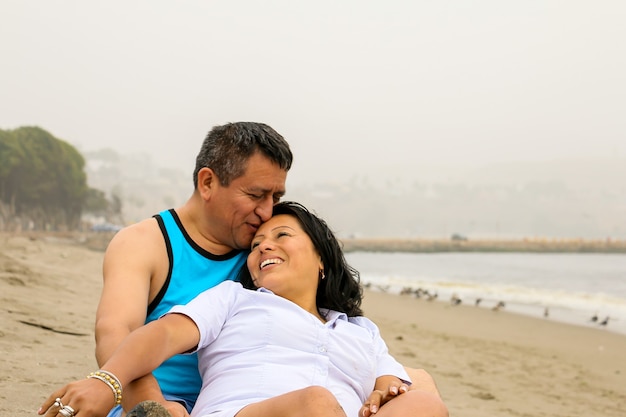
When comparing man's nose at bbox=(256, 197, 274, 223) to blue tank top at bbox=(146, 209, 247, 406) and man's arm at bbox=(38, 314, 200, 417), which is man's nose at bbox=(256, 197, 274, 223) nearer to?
blue tank top at bbox=(146, 209, 247, 406)

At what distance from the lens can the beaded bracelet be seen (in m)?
1.78

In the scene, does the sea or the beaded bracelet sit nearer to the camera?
the beaded bracelet

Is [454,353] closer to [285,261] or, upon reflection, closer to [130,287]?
[285,261]

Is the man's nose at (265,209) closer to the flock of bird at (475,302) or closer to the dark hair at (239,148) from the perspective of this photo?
the dark hair at (239,148)

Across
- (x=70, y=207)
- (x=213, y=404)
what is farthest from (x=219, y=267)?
(x=70, y=207)

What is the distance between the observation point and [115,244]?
230 cm

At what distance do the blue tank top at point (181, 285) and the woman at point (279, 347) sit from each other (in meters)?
0.14

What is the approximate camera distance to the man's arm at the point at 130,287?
195cm

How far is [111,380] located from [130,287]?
44 centimetres

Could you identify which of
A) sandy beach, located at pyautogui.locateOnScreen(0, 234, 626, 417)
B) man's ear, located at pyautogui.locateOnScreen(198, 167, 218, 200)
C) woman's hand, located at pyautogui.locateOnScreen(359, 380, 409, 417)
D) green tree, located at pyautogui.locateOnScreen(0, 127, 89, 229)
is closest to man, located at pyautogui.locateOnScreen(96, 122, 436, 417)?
man's ear, located at pyautogui.locateOnScreen(198, 167, 218, 200)

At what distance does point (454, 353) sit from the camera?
867 centimetres

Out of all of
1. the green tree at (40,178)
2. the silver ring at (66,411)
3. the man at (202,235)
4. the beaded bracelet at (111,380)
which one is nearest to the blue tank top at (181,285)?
the man at (202,235)

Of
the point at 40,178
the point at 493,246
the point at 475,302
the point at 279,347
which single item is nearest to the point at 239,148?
the point at 279,347

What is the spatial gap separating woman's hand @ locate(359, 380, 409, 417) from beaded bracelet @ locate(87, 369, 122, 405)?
0.75 m
